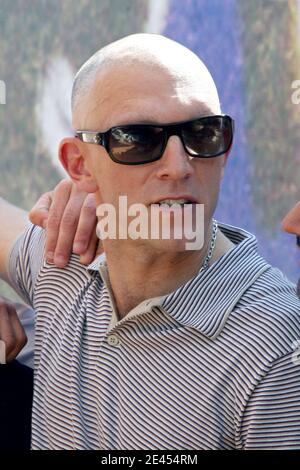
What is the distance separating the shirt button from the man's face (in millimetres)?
235

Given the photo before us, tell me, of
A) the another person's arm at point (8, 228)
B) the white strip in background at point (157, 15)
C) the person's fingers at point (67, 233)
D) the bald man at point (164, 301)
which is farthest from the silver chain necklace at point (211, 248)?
the white strip in background at point (157, 15)

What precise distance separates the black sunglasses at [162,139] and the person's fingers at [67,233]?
0.32 m

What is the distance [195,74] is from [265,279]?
477 millimetres

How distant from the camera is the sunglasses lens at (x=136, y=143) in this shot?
2.15m

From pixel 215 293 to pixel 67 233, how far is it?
0.48 m

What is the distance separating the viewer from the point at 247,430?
1988 mm

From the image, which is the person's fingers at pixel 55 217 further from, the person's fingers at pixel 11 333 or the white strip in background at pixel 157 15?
the white strip in background at pixel 157 15

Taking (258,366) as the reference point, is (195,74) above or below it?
above

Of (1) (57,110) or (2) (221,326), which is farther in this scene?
(1) (57,110)

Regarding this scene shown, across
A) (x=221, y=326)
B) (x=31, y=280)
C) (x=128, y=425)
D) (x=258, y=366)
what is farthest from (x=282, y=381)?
(x=31, y=280)

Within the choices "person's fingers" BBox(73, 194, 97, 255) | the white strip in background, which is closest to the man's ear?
"person's fingers" BBox(73, 194, 97, 255)

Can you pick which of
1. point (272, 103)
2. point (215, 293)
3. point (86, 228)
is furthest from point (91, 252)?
point (272, 103)

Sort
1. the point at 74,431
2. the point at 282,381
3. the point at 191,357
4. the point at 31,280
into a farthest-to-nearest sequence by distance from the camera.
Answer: the point at 31,280 → the point at 74,431 → the point at 191,357 → the point at 282,381
